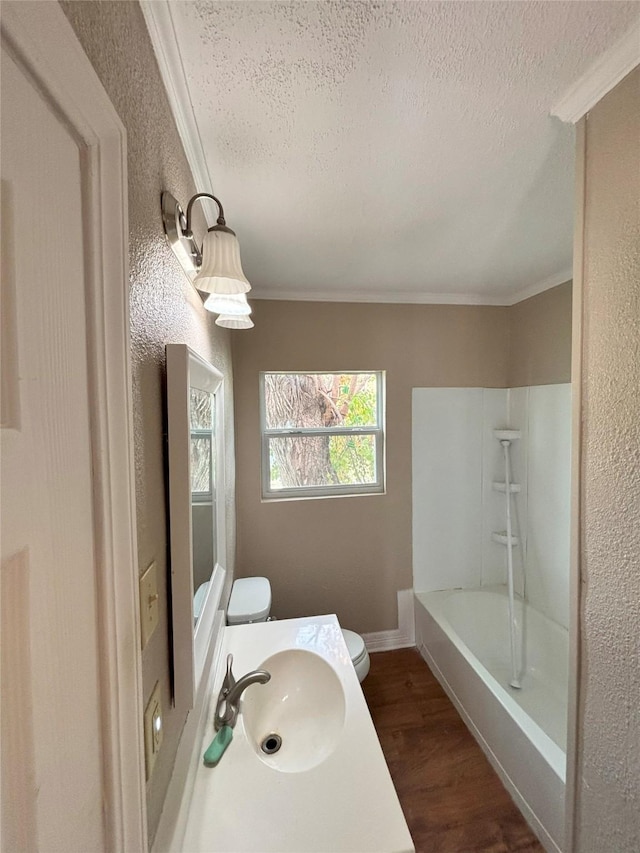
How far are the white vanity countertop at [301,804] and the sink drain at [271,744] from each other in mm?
135

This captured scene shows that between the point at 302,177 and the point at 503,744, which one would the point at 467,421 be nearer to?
the point at 503,744

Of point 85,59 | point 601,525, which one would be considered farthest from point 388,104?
point 601,525

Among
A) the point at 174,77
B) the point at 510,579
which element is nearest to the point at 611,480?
the point at 174,77

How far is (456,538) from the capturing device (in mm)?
2389

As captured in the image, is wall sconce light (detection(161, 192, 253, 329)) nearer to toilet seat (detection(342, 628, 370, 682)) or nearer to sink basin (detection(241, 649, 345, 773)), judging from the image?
sink basin (detection(241, 649, 345, 773))

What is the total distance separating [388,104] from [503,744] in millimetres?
2279

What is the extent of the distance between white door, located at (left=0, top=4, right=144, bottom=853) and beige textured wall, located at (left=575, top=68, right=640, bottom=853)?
1.01 m

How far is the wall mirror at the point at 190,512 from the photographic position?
722 mm

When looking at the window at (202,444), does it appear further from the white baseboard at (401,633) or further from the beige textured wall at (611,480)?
the white baseboard at (401,633)

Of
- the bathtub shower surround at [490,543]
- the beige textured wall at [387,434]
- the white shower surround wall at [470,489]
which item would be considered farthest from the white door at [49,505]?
the white shower surround wall at [470,489]

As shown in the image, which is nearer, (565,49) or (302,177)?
(565,49)

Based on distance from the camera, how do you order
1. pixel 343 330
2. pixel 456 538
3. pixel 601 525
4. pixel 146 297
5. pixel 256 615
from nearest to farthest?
pixel 146 297 < pixel 601 525 < pixel 256 615 < pixel 343 330 < pixel 456 538

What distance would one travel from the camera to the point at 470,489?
93.8 inches

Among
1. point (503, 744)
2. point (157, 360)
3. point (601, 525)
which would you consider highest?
point (157, 360)
